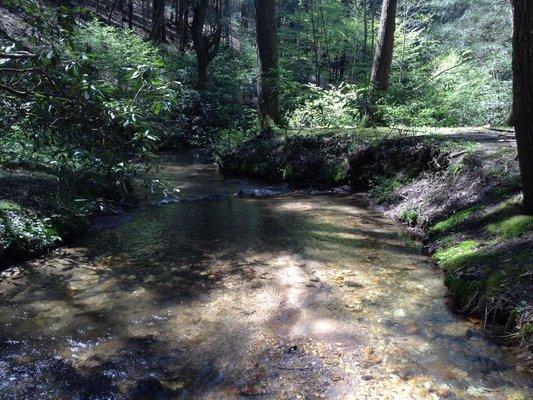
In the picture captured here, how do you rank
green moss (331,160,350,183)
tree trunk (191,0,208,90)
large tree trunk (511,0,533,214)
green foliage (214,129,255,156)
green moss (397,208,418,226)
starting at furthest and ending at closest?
tree trunk (191,0,208,90), green foliage (214,129,255,156), green moss (331,160,350,183), green moss (397,208,418,226), large tree trunk (511,0,533,214)

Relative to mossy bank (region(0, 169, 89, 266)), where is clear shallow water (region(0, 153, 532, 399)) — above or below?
below

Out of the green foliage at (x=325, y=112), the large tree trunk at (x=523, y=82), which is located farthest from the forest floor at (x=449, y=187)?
the green foliage at (x=325, y=112)

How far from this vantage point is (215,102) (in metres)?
22.2

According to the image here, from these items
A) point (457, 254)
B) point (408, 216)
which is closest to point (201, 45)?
point (408, 216)

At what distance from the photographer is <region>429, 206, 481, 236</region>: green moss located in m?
6.04

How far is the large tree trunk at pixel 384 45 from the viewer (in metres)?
12.4

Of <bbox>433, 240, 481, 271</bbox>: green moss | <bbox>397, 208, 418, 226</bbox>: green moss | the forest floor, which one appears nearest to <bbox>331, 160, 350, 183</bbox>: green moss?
the forest floor

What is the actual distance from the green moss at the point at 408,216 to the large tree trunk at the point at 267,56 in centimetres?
667

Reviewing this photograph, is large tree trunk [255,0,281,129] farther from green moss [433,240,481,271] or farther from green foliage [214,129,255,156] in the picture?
green moss [433,240,481,271]

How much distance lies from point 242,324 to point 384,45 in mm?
10664

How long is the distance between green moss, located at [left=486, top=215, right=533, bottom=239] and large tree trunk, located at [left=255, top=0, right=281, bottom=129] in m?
8.82

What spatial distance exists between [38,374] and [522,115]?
5.15m

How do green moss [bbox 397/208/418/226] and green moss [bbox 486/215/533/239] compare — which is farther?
green moss [bbox 397/208/418/226]

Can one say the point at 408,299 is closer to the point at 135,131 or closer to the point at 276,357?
the point at 276,357
